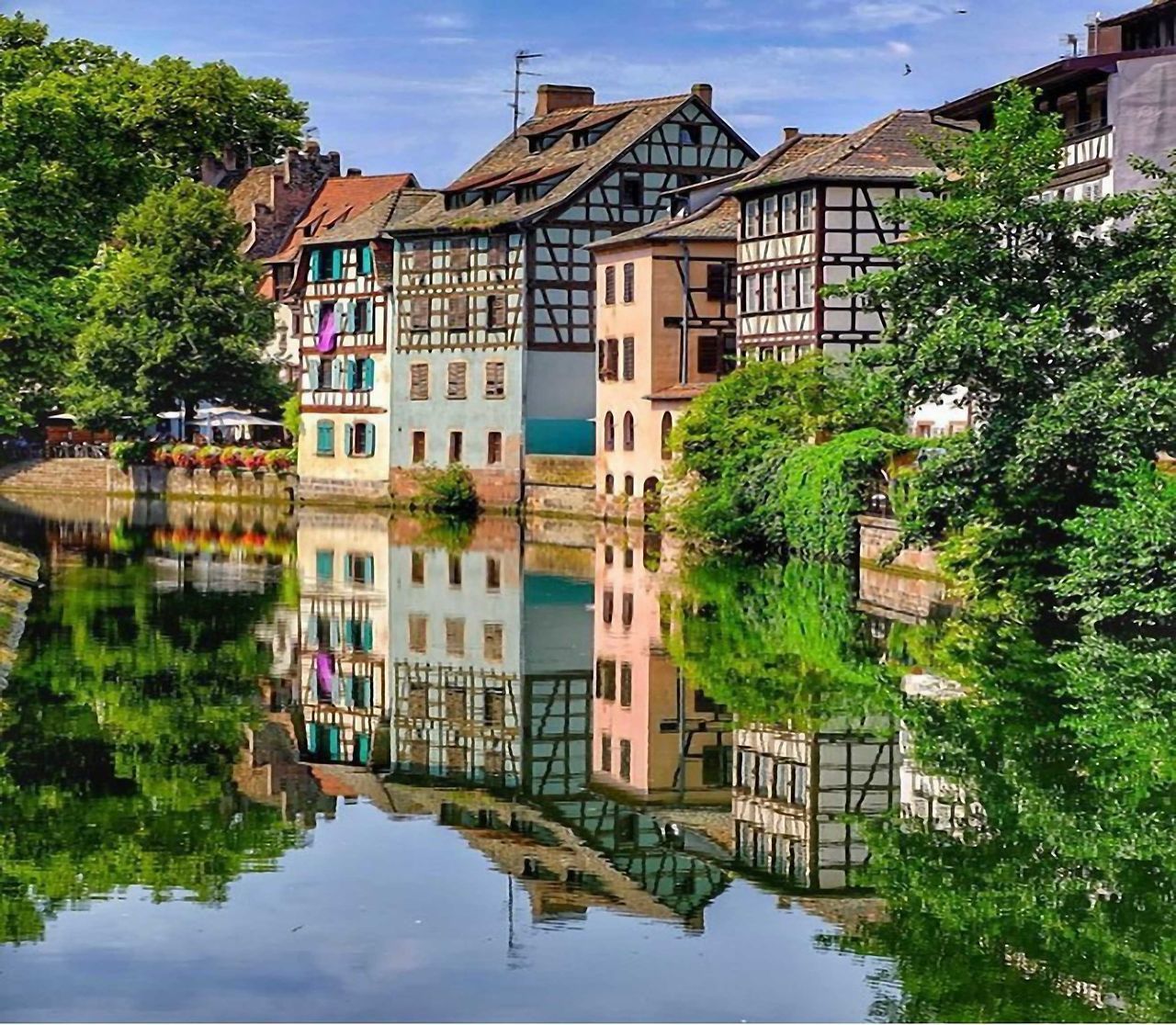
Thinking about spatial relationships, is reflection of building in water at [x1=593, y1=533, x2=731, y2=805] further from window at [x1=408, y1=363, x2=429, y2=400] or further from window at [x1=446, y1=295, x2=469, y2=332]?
window at [x1=408, y1=363, x2=429, y2=400]

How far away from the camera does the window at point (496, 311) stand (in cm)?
7381

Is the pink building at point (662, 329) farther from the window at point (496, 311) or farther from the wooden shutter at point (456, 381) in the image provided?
the wooden shutter at point (456, 381)

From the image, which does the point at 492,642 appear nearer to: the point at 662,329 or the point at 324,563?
the point at 324,563

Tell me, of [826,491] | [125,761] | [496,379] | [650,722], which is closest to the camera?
[125,761]

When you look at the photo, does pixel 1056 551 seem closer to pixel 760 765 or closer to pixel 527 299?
pixel 760 765

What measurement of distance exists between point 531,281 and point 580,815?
171ft

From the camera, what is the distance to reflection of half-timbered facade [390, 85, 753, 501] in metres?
72.1

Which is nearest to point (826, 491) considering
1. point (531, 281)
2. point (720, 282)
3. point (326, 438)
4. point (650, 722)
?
point (720, 282)

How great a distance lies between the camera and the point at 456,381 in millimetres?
75375

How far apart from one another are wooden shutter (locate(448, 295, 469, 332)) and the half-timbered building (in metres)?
3.69

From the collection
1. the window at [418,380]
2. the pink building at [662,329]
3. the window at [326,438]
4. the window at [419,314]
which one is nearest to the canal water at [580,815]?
→ the pink building at [662,329]

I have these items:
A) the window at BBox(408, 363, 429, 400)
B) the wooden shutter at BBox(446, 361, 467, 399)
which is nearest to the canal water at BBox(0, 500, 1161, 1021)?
the wooden shutter at BBox(446, 361, 467, 399)

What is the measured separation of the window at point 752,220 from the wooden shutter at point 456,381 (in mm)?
16150

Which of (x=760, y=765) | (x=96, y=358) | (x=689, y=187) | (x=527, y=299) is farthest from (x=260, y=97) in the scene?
(x=760, y=765)
